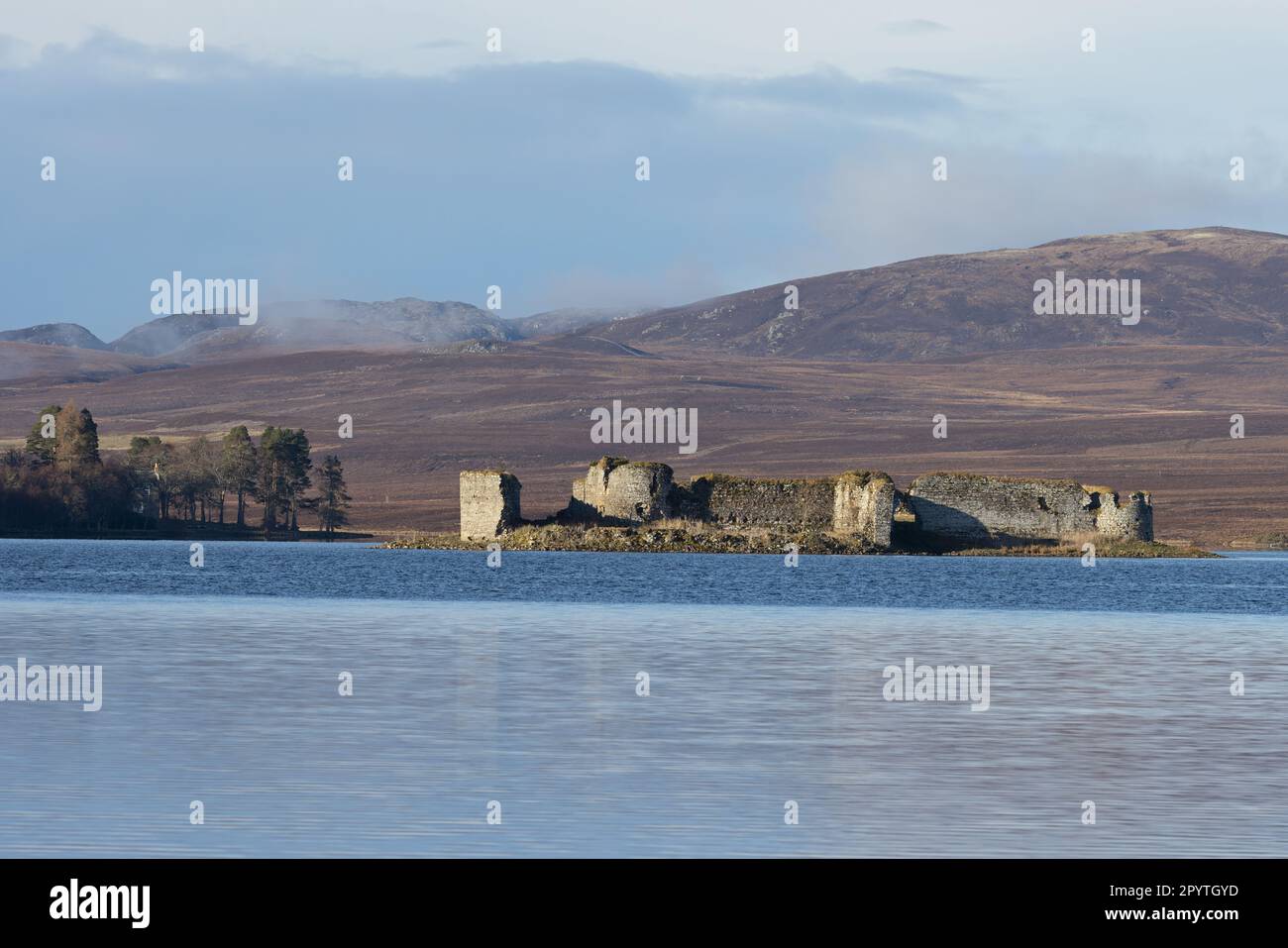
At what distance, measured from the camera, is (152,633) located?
29.0m

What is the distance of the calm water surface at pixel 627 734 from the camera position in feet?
42.3

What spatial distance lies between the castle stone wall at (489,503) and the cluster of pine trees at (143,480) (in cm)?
2821

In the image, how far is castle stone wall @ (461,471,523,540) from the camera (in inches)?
3184

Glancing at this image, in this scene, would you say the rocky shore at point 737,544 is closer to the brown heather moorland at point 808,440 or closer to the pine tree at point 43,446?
the pine tree at point 43,446

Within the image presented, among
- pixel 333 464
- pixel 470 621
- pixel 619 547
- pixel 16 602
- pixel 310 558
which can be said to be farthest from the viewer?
pixel 333 464

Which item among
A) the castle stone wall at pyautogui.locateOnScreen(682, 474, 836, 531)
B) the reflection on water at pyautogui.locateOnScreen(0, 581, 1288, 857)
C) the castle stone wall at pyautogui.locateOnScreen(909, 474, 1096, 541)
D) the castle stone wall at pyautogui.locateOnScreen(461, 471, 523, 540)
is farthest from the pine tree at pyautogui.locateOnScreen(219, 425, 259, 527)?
the reflection on water at pyautogui.locateOnScreen(0, 581, 1288, 857)

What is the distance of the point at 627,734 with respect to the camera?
17.8 m

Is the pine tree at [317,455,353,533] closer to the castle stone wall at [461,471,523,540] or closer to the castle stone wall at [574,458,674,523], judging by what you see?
the castle stone wall at [461,471,523,540]

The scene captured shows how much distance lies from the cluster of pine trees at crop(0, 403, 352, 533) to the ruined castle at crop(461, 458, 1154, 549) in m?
29.5

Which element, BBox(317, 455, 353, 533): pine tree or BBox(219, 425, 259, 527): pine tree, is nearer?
BBox(317, 455, 353, 533): pine tree
